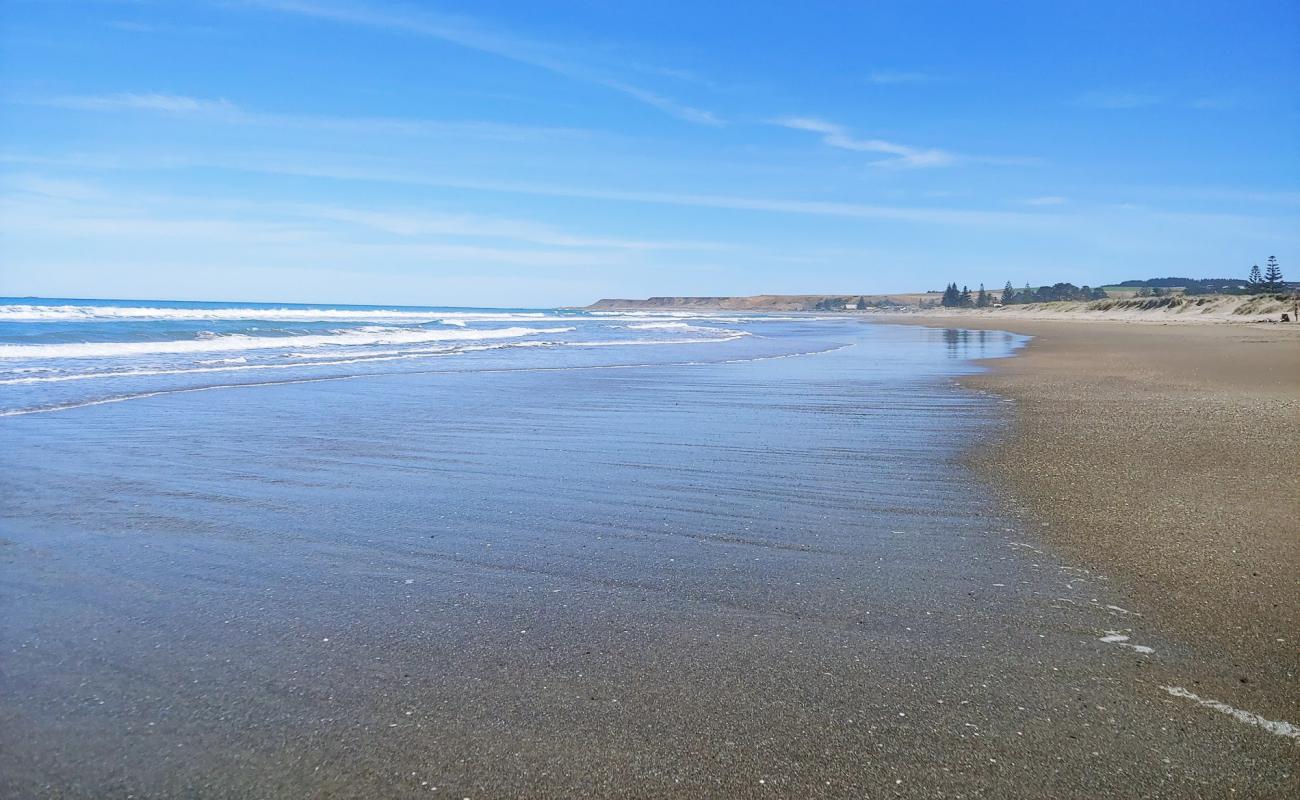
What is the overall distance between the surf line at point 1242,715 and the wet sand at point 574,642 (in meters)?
0.07

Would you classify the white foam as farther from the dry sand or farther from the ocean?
the ocean

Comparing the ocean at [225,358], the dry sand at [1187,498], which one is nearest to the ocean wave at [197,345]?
the ocean at [225,358]

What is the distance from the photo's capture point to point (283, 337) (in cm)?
3503

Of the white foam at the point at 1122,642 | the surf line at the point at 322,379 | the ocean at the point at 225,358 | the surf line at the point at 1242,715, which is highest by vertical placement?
the ocean at the point at 225,358

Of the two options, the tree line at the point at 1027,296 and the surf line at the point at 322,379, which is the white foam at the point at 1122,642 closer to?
the surf line at the point at 322,379

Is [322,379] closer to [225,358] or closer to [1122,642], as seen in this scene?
[225,358]

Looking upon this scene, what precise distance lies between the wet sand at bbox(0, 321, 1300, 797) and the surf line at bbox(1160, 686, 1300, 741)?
7 cm

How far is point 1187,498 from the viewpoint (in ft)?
20.8

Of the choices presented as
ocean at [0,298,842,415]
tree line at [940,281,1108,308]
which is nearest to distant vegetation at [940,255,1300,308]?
tree line at [940,281,1108,308]

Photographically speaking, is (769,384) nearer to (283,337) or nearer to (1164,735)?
(1164,735)

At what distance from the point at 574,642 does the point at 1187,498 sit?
531 centimetres

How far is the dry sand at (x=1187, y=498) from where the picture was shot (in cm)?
388

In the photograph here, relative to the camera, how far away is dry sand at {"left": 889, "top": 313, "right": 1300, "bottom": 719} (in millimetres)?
3883

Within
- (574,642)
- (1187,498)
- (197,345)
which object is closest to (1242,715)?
(574,642)
